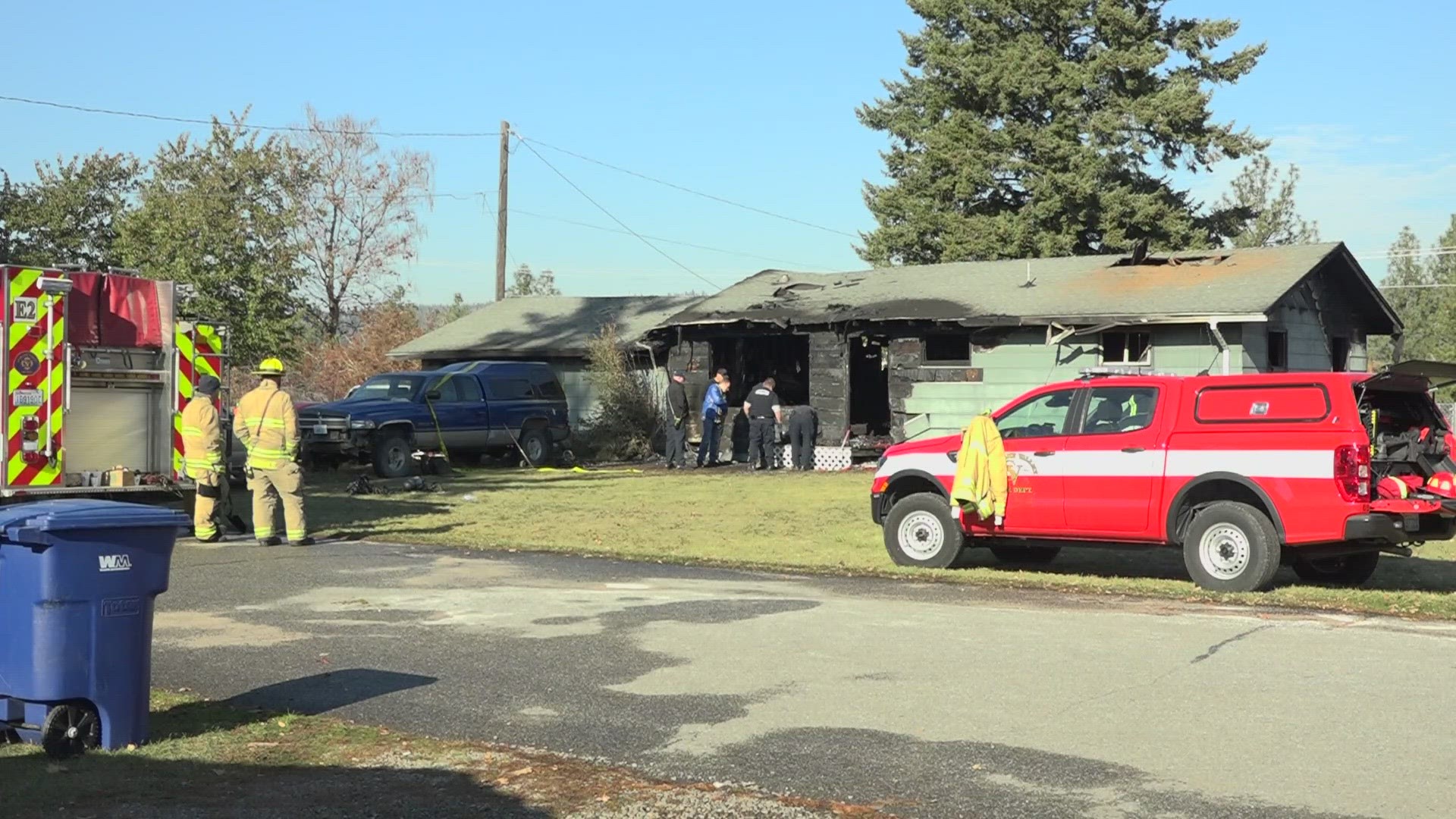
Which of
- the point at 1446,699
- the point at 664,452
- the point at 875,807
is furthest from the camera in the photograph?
the point at 664,452

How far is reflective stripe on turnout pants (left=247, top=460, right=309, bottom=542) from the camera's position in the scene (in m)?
14.7

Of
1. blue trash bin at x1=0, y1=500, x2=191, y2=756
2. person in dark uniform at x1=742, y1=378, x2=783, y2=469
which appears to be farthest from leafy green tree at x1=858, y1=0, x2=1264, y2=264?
blue trash bin at x1=0, y1=500, x2=191, y2=756

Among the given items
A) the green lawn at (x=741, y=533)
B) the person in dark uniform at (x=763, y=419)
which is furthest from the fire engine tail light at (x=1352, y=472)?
the person in dark uniform at (x=763, y=419)

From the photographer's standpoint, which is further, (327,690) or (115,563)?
(327,690)

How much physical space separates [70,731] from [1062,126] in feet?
127

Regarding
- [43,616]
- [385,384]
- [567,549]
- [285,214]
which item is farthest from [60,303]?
[285,214]

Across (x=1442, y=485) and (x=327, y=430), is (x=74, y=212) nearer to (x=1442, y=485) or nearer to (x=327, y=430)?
(x=327, y=430)

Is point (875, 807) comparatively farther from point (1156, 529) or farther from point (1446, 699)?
point (1156, 529)

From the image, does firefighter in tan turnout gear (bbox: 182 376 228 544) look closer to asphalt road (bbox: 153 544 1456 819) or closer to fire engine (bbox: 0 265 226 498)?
fire engine (bbox: 0 265 226 498)

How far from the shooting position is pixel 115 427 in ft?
47.7

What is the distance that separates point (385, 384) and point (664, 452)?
610cm

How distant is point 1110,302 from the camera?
84.1 feet

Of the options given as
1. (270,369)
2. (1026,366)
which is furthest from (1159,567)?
(1026,366)

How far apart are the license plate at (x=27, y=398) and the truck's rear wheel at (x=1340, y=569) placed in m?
10.9
